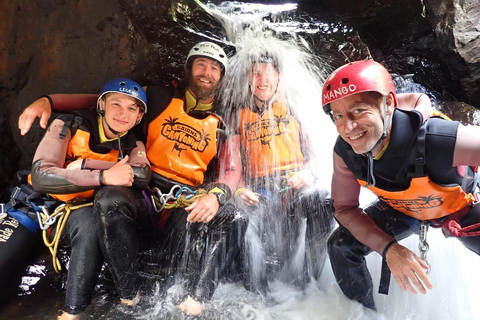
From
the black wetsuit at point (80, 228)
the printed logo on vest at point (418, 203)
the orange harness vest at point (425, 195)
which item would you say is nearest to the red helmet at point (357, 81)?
Result: the orange harness vest at point (425, 195)

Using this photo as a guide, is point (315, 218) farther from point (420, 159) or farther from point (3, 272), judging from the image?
point (3, 272)

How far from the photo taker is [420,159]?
8.27 ft

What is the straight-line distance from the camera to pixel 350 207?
10.1 feet

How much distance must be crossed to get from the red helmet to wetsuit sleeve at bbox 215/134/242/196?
146 centimetres

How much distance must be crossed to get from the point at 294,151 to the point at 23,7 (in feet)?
11.9

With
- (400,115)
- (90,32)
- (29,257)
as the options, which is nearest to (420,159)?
(400,115)

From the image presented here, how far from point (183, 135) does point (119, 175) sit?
1.01 meters

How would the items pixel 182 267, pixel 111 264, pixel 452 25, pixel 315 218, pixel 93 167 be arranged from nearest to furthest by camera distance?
pixel 111 264
pixel 93 167
pixel 182 267
pixel 315 218
pixel 452 25

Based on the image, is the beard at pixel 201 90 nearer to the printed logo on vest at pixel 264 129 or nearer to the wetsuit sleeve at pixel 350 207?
the printed logo on vest at pixel 264 129

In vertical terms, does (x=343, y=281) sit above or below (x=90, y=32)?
below

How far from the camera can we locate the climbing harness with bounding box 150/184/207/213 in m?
3.67

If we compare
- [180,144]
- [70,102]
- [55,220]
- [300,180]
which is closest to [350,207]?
[300,180]

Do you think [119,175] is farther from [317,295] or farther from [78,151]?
[317,295]

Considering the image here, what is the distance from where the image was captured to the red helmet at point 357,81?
101 inches
